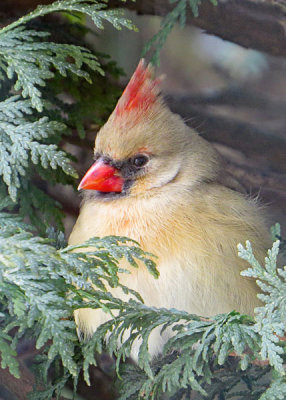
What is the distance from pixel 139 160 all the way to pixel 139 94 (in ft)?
0.47

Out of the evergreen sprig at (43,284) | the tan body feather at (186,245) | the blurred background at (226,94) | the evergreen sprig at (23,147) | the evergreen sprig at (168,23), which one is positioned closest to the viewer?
the evergreen sprig at (43,284)

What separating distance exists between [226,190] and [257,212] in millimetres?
96

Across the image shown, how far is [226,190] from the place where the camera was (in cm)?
115

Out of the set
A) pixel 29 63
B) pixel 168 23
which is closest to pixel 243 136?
pixel 168 23

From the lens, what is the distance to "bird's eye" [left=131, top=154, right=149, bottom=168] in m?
1.06

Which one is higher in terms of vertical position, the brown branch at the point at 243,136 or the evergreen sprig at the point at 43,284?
the brown branch at the point at 243,136

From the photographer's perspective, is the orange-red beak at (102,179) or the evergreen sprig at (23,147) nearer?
the evergreen sprig at (23,147)

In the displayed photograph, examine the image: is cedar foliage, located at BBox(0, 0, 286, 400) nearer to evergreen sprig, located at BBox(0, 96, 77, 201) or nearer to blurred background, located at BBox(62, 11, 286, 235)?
evergreen sprig, located at BBox(0, 96, 77, 201)

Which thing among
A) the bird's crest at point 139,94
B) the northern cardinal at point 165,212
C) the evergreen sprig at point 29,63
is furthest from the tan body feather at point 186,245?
the evergreen sprig at point 29,63

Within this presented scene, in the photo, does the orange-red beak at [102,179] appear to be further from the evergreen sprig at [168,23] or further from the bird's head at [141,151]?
the evergreen sprig at [168,23]

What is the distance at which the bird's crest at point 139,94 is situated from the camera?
1091mm

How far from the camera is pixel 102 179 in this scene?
3.45 ft

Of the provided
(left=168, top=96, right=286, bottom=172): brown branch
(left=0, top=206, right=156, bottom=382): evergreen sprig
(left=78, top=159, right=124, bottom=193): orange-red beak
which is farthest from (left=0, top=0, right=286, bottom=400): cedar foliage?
(left=168, top=96, right=286, bottom=172): brown branch

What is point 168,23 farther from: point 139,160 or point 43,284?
point 43,284
